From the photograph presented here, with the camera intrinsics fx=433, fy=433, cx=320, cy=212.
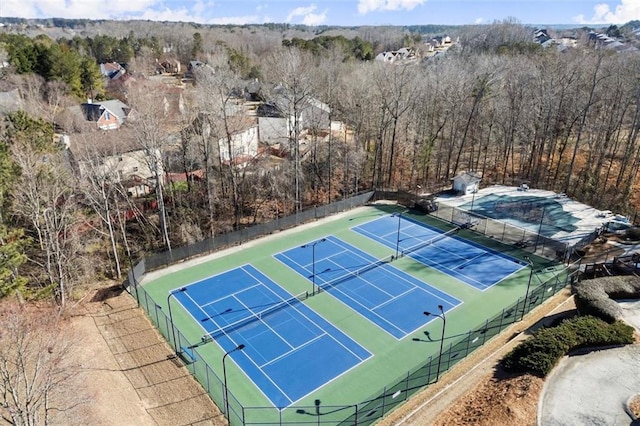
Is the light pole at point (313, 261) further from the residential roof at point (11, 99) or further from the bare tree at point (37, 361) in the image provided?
the residential roof at point (11, 99)

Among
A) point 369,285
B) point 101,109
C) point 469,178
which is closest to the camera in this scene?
point 369,285

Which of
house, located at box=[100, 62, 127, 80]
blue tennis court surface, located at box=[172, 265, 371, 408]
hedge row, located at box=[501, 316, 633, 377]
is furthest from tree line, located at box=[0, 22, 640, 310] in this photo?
house, located at box=[100, 62, 127, 80]

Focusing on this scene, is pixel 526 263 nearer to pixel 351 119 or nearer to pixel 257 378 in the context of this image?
pixel 257 378

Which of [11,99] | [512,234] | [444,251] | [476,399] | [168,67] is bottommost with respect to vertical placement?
[444,251]

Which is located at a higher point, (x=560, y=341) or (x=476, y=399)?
(x=560, y=341)

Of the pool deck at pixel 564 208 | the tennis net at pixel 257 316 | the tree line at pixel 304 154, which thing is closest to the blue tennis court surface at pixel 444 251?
the pool deck at pixel 564 208

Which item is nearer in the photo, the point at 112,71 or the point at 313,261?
the point at 313,261

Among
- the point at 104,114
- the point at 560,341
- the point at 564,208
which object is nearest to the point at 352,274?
the point at 560,341

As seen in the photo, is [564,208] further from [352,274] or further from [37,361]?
[37,361]
